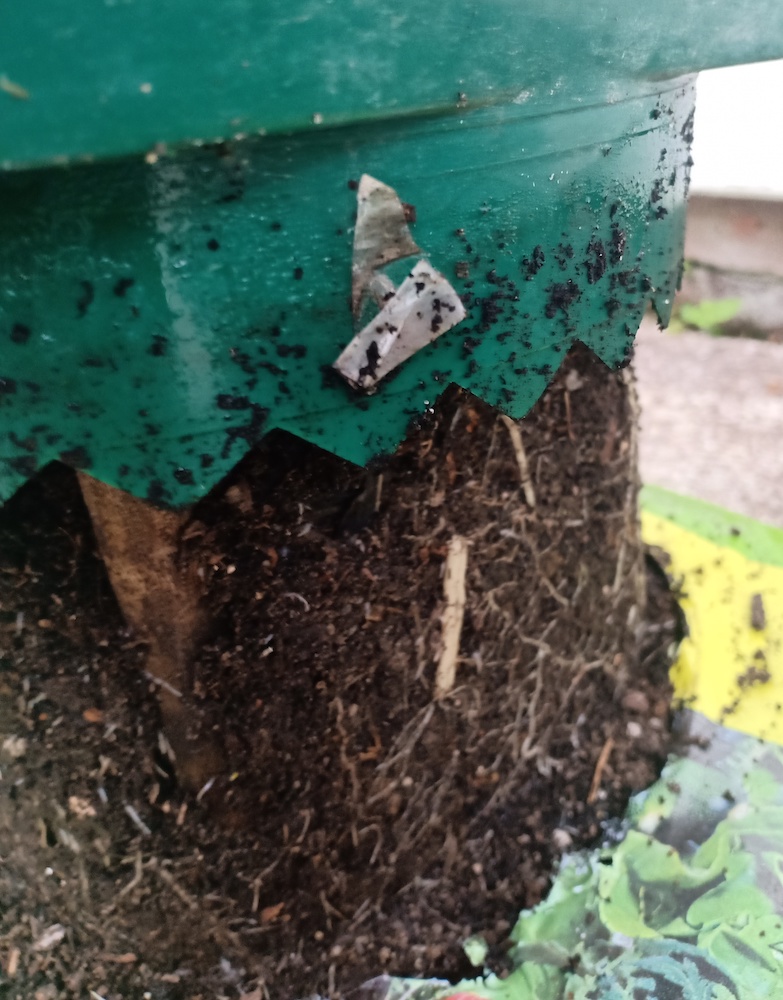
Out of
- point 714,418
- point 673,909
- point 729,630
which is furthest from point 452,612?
point 714,418

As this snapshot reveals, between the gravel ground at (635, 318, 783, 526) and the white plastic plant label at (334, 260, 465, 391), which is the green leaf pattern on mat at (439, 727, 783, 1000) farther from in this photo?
the gravel ground at (635, 318, 783, 526)

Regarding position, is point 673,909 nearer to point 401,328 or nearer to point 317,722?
point 317,722

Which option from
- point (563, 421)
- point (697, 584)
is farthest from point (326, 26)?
point (697, 584)

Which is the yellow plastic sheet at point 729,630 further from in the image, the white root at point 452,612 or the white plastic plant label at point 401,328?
the white plastic plant label at point 401,328

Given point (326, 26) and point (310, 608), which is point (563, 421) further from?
point (326, 26)

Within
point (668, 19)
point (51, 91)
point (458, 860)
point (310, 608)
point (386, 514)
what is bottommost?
point (458, 860)

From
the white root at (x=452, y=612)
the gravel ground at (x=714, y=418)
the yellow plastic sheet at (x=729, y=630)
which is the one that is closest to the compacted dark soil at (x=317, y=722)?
the white root at (x=452, y=612)
